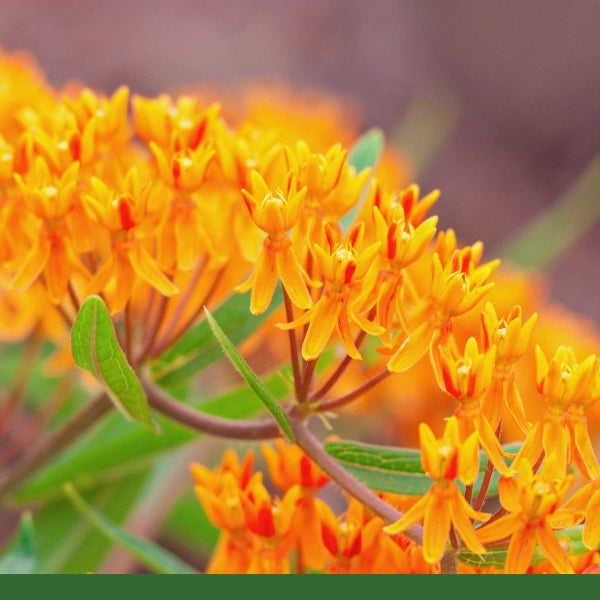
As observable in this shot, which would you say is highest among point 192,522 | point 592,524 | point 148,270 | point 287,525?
point 592,524

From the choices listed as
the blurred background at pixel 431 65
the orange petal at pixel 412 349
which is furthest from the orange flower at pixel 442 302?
the blurred background at pixel 431 65

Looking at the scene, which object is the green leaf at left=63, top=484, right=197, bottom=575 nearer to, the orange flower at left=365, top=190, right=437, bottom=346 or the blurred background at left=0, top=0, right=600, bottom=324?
the orange flower at left=365, top=190, right=437, bottom=346

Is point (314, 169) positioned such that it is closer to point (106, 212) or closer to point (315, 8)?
point (106, 212)

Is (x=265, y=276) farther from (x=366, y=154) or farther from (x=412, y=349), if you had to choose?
(x=366, y=154)

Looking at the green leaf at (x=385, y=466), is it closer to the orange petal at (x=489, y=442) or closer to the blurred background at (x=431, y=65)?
the orange petal at (x=489, y=442)

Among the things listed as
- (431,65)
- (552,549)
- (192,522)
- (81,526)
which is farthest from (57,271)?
(431,65)

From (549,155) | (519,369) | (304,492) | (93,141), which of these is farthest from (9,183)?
(549,155)
